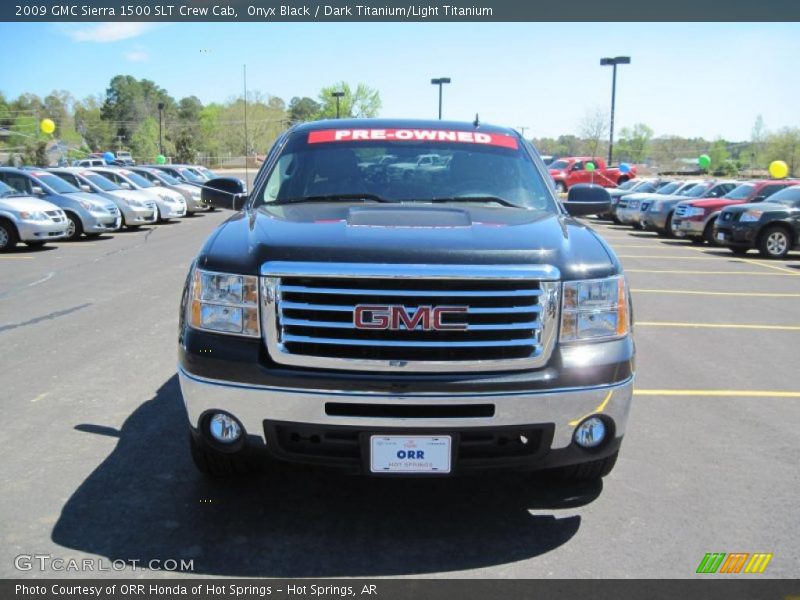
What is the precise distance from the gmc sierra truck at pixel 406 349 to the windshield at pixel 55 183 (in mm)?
16413

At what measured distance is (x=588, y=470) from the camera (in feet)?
12.9

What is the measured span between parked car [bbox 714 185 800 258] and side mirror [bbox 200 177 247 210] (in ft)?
47.7

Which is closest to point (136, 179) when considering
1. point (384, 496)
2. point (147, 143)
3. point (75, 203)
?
point (75, 203)

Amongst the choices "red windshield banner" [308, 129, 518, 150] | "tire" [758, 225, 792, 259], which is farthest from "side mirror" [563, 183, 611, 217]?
"tire" [758, 225, 792, 259]

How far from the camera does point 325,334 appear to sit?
3.31 m

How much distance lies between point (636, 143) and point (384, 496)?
308ft

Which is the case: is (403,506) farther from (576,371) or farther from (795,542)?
(795,542)

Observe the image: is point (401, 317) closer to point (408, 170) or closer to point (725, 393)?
point (408, 170)

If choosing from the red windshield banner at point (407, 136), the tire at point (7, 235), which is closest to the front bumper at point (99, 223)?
the tire at point (7, 235)

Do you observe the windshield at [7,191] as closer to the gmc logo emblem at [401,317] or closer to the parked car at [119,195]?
the parked car at [119,195]

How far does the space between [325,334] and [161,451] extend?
1.79 metres

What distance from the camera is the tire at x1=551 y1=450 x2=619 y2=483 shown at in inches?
153

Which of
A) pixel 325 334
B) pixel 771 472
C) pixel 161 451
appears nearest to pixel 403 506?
pixel 325 334
